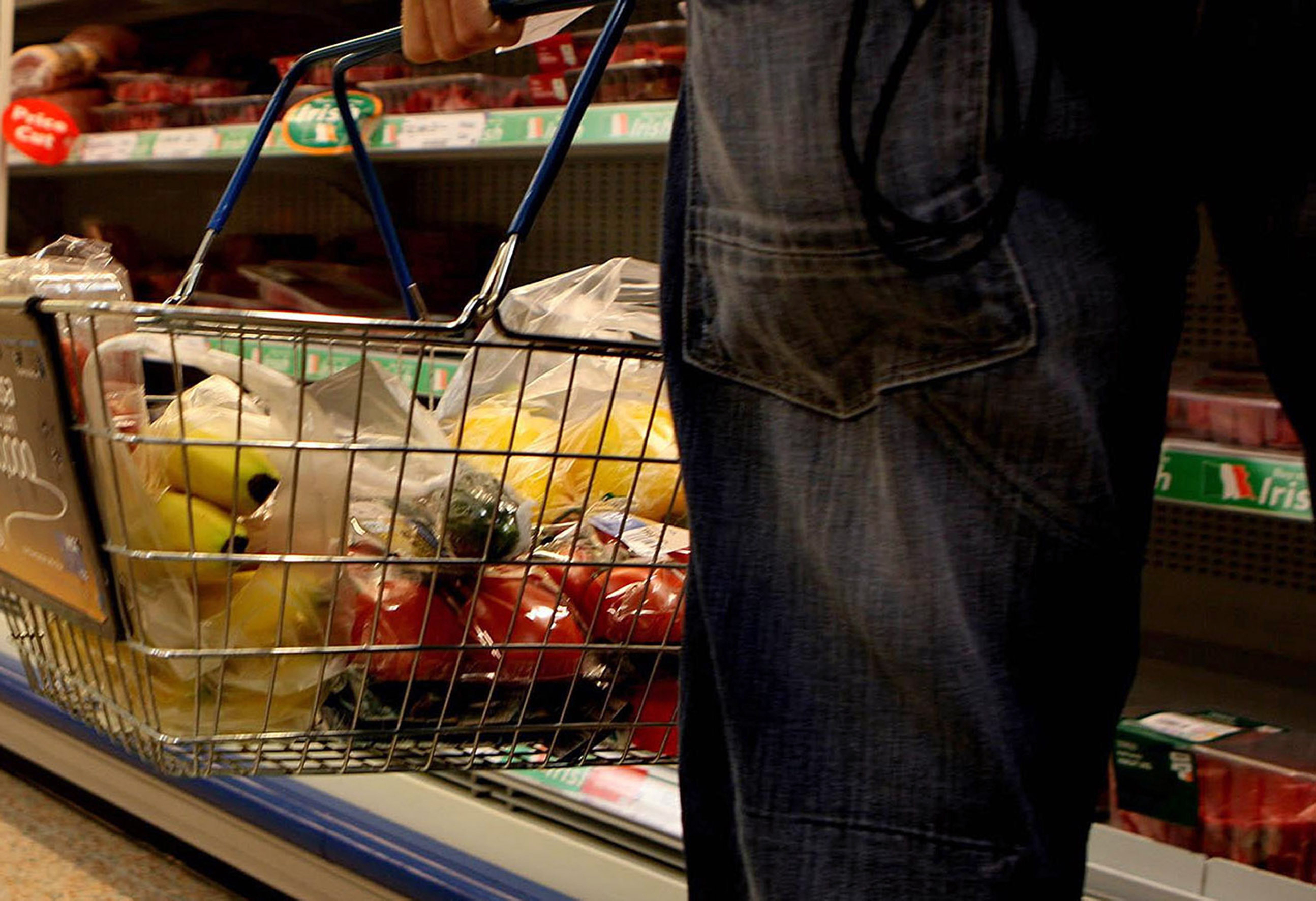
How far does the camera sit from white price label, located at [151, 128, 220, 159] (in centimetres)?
216

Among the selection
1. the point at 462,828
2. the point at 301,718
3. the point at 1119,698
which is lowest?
the point at 462,828

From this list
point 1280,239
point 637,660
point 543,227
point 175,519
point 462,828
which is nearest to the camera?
point 1280,239

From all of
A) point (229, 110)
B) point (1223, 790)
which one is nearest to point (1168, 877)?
point (1223, 790)

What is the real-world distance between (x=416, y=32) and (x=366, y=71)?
1.75m

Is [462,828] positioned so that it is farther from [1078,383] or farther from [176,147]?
[176,147]

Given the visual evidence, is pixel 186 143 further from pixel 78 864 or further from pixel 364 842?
pixel 364 842

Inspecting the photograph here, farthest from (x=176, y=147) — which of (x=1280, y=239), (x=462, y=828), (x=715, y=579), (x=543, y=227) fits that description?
(x=1280, y=239)

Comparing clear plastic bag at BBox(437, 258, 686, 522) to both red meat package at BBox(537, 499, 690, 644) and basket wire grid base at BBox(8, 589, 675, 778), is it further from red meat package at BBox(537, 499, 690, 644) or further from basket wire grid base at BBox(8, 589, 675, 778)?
basket wire grid base at BBox(8, 589, 675, 778)

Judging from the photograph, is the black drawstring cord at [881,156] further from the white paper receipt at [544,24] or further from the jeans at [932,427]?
the white paper receipt at [544,24]

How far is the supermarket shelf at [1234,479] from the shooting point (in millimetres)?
1111

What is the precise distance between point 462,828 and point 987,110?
114 centimetres

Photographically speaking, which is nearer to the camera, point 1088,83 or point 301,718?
point 1088,83

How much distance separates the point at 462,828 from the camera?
1417mm

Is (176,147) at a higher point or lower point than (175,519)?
higher
